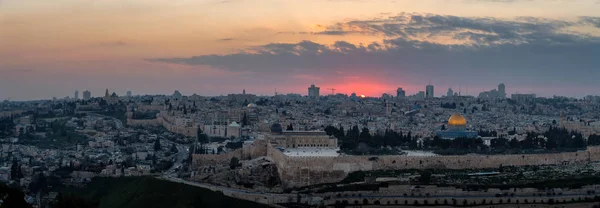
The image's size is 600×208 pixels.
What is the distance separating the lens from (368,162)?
4238cm

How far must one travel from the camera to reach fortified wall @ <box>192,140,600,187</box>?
4119 cm

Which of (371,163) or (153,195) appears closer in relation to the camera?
(153,195)

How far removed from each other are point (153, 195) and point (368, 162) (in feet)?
33.5

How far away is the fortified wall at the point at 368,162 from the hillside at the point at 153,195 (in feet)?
15.5

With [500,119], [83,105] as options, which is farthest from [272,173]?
[83,105]

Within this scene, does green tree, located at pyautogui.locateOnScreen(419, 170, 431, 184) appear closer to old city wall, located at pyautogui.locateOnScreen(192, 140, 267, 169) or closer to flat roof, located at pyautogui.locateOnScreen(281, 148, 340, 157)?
flat roof, located at pyautogui.locateOnScreen(281, 148, 340, 157)

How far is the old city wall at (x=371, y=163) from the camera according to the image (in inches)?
1622

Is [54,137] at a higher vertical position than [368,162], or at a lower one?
higher

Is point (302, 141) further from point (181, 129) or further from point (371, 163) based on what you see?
point (181, 129)

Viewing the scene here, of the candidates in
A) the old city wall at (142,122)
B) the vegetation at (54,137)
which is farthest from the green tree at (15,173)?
the old city wall at (142,122)

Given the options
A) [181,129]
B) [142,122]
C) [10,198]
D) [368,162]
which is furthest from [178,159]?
[10,198]

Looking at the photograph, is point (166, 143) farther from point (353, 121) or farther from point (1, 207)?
point (1, 207)

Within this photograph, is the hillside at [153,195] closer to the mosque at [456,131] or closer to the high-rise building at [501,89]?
the mosque at [456,131]

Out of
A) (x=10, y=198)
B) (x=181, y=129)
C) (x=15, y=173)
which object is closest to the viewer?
(x=10, y=198)
